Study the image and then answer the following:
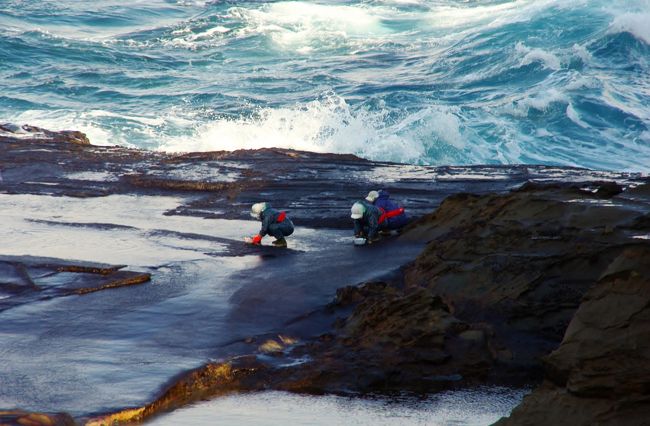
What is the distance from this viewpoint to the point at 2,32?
1463 inches

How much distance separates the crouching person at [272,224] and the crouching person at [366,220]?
30.6 inches

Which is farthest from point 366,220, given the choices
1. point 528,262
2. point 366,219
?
point 528,262

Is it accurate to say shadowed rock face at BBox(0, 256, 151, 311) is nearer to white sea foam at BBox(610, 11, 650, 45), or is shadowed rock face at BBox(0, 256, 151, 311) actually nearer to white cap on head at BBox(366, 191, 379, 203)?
white cap on head at BBox(366, 191, 379, 203)

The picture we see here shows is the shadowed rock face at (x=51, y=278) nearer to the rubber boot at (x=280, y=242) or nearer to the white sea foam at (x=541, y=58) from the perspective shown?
the rubber boot at (x=280, y=242)

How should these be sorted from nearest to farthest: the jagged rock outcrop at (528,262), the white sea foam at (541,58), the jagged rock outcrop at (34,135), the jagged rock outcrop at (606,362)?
the jagged rock outcrop at (606,362), the jagged rock outcrop at (528,262), the jagged rock outcrop at (34,135), the white sea foam at (541,58)

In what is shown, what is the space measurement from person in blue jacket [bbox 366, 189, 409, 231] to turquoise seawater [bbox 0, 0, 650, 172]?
9712 millimetres

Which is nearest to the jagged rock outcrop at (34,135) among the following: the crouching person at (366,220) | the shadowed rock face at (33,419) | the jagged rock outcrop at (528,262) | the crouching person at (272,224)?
the crouching person at (272,224)

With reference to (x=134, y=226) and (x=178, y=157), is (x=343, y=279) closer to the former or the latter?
(x=134, y=226)

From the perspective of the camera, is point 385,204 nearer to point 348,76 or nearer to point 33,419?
point 33,419

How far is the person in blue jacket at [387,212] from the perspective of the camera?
436 inches

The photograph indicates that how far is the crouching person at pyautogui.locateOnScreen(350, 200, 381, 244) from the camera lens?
10.7m

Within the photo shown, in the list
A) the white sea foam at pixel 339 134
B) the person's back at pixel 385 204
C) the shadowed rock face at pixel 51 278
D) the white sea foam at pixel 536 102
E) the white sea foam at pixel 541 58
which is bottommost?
the shadowed rock face at pixel 51 278

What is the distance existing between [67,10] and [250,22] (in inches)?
320

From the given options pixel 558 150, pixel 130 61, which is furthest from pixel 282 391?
pixel 130 61
